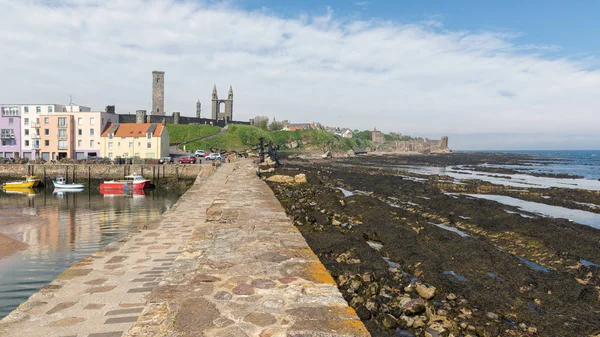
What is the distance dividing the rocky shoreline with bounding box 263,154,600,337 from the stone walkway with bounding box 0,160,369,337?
8.30 feet

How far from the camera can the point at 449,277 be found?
11.4 meters

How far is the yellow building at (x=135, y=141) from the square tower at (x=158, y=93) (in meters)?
41.6

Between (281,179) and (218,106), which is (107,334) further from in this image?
(218,106)

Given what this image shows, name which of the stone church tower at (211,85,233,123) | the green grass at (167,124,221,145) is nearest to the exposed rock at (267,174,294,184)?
the green grass at (167,124,221,145)

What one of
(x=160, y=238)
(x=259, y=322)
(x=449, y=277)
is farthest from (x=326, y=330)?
(x=160, y=238)

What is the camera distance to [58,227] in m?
23.4

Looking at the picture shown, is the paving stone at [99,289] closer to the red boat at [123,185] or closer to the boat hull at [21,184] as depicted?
the red boat at [123,185]

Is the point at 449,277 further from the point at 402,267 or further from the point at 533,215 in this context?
the point at 533,215

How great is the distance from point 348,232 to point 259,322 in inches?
511

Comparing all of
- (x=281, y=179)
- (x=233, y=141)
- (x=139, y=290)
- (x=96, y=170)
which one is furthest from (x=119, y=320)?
(x=233, y=141)

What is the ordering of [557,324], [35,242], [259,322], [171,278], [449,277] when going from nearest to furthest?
[259,322], [171,278], [557,324], [449,277], [35,242]

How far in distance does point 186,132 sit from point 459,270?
94164mm

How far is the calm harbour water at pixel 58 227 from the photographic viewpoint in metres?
13.0

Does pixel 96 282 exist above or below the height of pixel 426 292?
above
